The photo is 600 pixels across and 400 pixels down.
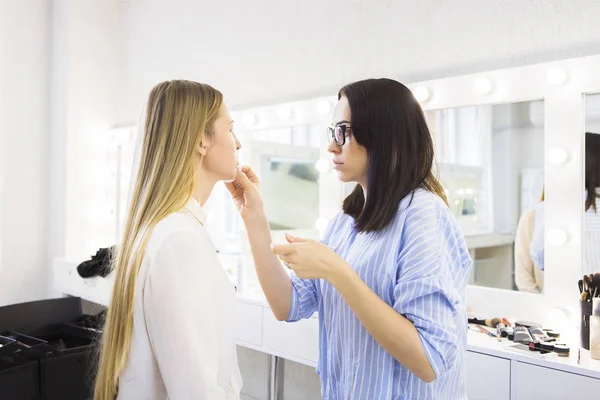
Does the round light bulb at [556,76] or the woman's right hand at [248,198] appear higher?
the round light bulb at [556,76]

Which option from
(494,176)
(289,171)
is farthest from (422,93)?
(289,171)

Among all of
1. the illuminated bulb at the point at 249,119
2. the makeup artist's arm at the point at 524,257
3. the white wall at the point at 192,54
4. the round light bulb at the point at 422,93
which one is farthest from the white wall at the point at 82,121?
the makeup artist's arm at the point at 524,257

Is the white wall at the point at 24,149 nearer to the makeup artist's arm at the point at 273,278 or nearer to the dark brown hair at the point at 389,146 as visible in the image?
the makeup artist's arm at the point at 273,278

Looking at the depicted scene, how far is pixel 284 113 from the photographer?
2225 millimetres

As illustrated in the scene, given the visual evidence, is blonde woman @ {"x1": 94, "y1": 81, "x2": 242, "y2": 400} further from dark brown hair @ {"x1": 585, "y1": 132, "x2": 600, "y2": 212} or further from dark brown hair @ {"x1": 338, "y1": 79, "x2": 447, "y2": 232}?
dark brown hair @ {"x1": 585, "y1": 132, "x2": 600, "y2": 212}

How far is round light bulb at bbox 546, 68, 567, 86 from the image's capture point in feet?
4.85

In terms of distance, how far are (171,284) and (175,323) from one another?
0.20ft

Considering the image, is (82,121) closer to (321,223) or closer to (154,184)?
(321,223)

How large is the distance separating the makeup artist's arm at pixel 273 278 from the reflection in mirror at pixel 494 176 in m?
0.73

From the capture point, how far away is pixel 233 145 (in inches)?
43.2

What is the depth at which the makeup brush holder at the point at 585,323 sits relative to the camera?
4.35 ft

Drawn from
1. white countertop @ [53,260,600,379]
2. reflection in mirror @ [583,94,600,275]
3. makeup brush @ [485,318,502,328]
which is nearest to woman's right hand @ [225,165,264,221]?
white countertop @ [53,260,600,379]

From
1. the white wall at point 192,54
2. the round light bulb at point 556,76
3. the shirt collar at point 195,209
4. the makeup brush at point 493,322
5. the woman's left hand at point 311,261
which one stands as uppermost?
the white wall at point 192,54

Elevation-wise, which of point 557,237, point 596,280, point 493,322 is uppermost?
point 557,237
